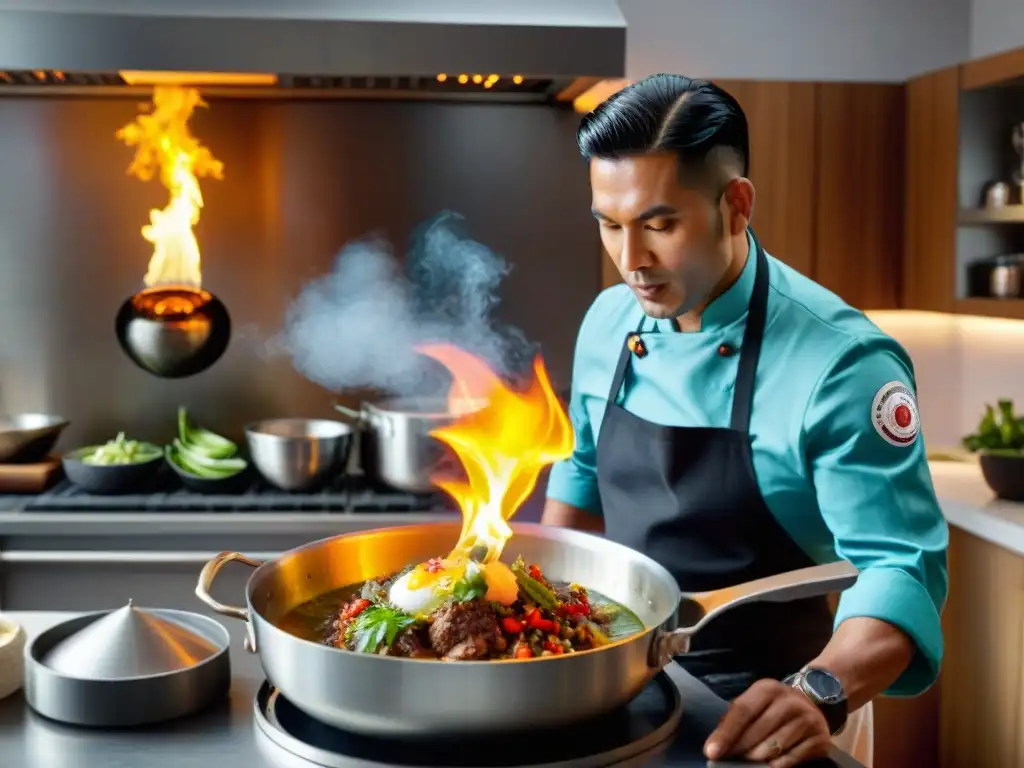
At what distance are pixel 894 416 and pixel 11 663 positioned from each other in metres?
1.11

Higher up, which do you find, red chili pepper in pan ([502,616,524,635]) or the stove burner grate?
red chili pepper in pan ([502,616,524,635])

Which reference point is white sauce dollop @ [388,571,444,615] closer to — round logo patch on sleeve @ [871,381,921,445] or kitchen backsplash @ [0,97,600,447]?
round logo patch on sleeve @ [871,381,921,445]

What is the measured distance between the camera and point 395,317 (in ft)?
10.7

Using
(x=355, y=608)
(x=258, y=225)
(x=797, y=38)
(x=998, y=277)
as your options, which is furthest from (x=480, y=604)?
(x=797, y=38)

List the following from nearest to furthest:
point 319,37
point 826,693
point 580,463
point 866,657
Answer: point 826,693 → point 866,657 → point 580,463 → point 319,37

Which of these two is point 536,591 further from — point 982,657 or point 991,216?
point 991,216

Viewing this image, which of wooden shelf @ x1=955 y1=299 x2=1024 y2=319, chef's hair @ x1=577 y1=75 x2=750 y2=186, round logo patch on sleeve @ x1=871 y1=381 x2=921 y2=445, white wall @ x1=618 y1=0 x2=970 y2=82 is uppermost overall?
white wall @ x1=618 y1=0 x2=970 y2=82

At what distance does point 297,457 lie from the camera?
2.85m

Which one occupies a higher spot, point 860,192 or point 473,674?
point 860,192

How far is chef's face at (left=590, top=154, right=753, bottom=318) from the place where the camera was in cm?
144

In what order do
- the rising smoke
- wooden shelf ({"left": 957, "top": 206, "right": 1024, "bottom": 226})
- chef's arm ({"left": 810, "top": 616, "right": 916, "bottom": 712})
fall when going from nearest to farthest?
chef's arm ({"left": 810, "top": 616, "right": 916, "bottom": 712}), wooden shelf ({"left": 957, "top": 206, "right": 1024, "bottom": 226}), the rising smoke

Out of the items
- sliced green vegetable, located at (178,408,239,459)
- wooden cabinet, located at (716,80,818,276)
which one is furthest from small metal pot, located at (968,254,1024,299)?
sliced green vegetable, located at (178,408,239,459)

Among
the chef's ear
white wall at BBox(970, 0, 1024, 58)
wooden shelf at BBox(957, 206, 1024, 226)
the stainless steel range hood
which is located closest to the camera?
Answer: the chef's ear

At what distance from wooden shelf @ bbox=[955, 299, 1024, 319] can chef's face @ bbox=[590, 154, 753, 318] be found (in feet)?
5.85
